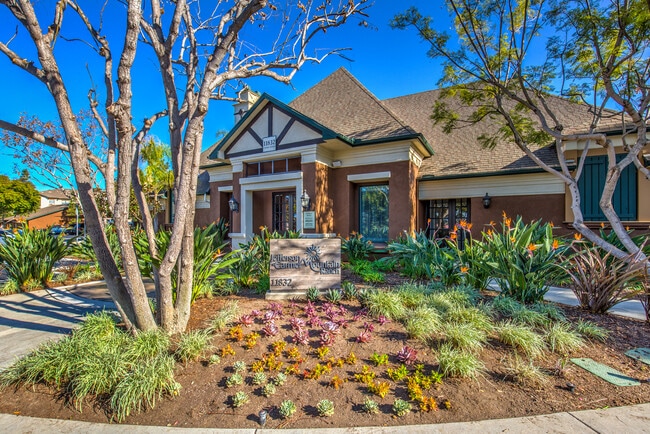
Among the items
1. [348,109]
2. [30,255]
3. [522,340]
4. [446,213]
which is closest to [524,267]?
[522,340]

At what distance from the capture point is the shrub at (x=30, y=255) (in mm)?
7004

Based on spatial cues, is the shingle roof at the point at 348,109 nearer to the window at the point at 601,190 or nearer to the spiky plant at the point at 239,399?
the window at the point at 601,190

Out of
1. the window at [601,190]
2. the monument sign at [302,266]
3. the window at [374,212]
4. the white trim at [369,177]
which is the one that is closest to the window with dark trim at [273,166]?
the white trim at [369,177]

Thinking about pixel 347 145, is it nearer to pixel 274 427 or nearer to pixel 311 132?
pixel 311 132

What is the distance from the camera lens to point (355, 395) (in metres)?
2.90

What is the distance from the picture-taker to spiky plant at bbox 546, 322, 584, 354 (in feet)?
11.8

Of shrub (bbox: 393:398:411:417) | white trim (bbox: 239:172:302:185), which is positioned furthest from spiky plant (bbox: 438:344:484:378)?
white trim (bbox: 239:172:302:185)

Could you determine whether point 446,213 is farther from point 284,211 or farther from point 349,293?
point 349,293

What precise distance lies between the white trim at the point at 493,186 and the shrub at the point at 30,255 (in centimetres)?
1167

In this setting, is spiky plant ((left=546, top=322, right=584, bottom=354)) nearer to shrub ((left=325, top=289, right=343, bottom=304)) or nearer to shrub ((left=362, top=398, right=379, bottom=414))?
shrub ((left=362, top=398, right=379, bottom=414))

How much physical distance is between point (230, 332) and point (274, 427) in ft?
5.08

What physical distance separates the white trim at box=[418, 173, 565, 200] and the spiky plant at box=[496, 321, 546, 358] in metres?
8.24

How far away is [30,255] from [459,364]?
9.37 meters

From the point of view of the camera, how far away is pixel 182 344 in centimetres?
348
